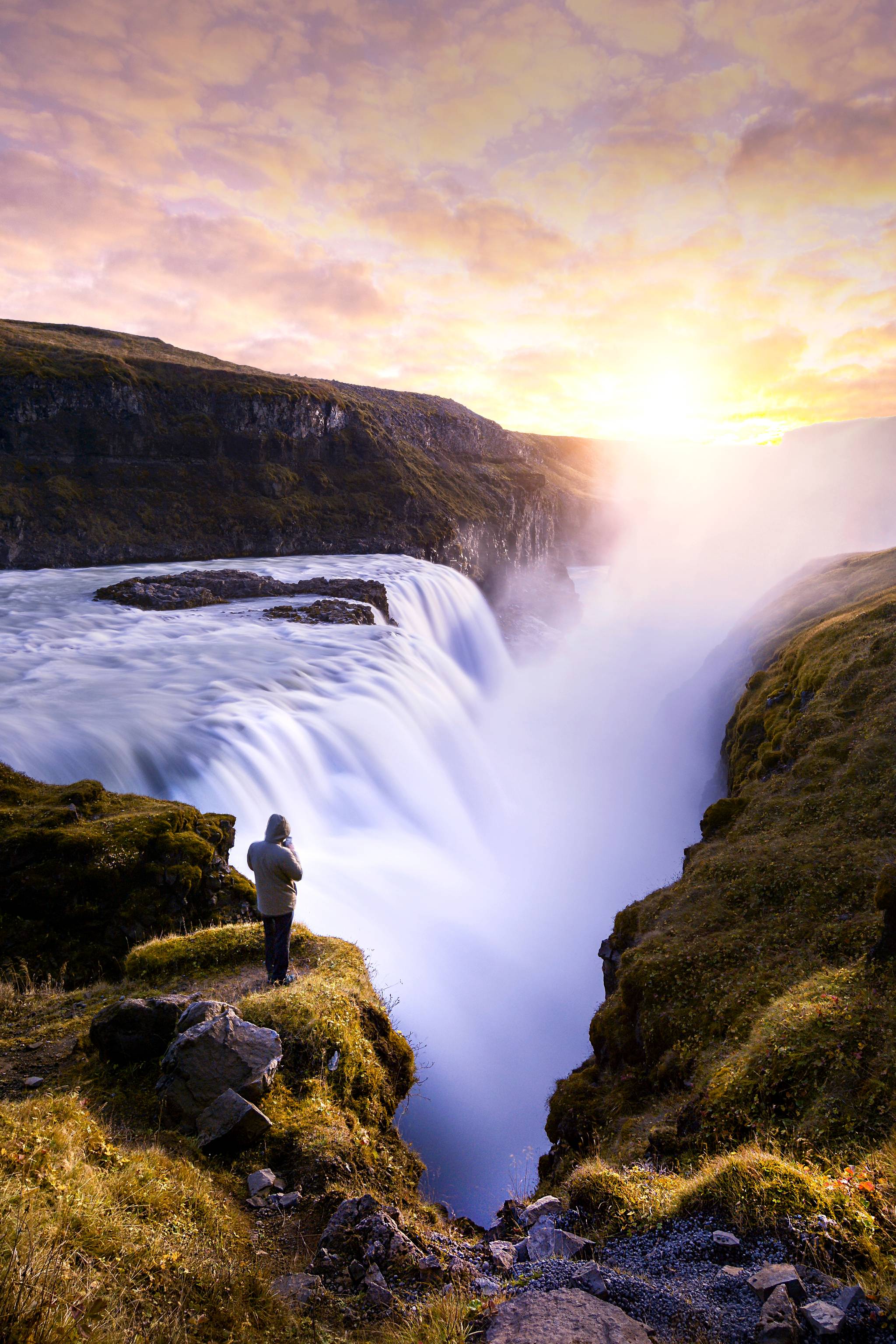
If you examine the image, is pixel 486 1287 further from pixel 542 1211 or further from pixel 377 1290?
pixel 542 1211

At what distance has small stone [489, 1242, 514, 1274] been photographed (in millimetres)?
6164

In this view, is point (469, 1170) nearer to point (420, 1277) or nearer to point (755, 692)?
point (420, 1277)

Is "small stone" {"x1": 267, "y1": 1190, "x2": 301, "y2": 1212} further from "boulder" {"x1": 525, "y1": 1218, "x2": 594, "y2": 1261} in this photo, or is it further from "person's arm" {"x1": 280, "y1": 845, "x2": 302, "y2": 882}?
"person's arm" {"x1": 280, "y1": 845, "x2": 302, "y2": 882}

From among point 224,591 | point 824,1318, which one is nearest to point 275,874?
point 824,1318

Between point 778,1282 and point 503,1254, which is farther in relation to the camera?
point 503,1254

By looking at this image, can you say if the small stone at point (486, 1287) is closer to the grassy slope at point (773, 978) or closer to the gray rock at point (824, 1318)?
the gray rock at point (824, 1318)

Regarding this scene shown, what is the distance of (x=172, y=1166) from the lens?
6.14 metres

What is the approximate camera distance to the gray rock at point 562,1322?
483 cm

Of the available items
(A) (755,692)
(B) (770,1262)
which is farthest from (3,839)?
(A) (755,692)

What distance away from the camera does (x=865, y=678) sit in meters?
21.9

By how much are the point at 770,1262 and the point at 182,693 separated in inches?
1019

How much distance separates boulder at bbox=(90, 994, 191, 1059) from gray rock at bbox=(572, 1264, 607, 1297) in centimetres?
Answer: 514

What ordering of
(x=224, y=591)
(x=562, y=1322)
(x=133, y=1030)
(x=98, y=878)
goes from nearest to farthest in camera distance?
(x=562, y=1322)
(x=133, y=1030)
(x=98, y=878)
(x=224, y=591)

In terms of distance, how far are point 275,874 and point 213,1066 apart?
9.73ft
